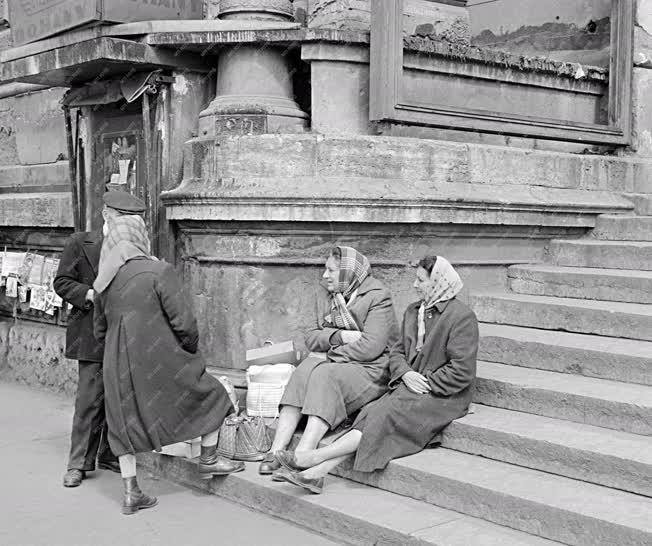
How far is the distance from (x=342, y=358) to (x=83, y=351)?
5.40ft

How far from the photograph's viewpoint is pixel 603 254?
7105 millimetres

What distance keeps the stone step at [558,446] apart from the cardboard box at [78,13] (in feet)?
12.4

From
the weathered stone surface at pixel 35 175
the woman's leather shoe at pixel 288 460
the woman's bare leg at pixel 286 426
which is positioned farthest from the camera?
the weathered stone surface at pixel 35 175

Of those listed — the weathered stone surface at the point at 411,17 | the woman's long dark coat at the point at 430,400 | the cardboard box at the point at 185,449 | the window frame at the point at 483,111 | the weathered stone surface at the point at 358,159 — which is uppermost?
the weathered stone surface at the point at 411,17

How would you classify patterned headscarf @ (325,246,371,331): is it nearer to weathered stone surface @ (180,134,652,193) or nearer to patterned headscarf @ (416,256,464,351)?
patterned headscarf @ (416,256,464,351)

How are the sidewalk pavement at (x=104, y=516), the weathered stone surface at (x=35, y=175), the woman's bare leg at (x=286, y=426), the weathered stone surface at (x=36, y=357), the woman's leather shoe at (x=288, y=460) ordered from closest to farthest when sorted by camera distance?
the sidewalk pavement at (x=104, y=516), the woman's leather shoe at (x=288, y=460), the woman's bare leg at (x=286, y=426), the weathered stone surface at (x=36, y=357), the weathered stone surface at (x=35, y=175)

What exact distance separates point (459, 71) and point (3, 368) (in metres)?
5.48

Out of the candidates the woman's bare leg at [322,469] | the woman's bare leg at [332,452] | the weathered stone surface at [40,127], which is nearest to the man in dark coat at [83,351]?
the woman's bare leg at [332,452]

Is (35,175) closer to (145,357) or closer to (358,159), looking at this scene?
(358,159)

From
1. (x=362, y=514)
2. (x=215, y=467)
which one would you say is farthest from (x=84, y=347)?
(x=362, y=514)

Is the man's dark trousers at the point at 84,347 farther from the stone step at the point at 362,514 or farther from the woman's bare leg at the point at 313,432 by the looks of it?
the woman's bare leg at the point at 313,432

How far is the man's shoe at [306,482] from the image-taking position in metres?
5.12

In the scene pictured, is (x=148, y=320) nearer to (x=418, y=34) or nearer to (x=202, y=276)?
(x=202, y=276)

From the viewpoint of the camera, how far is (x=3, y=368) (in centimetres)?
972
